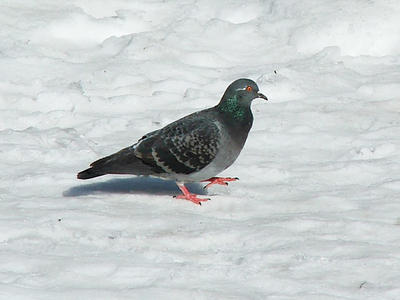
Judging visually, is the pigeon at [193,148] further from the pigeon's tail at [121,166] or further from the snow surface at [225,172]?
the snow surface at [225,172]

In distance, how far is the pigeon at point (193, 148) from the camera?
264 inches

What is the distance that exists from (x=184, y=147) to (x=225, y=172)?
898mm

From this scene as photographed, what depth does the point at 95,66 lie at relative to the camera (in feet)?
32.7

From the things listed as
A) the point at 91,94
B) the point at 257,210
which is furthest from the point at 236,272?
the point at 91,94

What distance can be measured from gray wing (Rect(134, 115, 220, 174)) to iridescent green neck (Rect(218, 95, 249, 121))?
17 centimetres

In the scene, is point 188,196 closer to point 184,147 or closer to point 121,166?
point 184,147

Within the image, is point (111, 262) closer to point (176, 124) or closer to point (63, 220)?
point (63, 220)

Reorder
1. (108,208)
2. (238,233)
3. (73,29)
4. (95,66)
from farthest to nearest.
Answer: (73,29) < (95,66) < (108,208) < (238,233)

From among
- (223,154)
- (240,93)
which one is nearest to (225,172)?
(223,154)

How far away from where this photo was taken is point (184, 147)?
22.1 ft

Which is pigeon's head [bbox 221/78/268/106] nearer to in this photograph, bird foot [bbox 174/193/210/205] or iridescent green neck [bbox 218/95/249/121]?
iridescent green neck [bbox 218/95/249/121]

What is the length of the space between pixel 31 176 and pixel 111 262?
2027 millimetres

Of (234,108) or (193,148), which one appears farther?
(234,108)

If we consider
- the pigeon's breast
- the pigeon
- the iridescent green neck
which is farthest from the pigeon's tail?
the iridescent green neck
